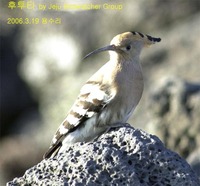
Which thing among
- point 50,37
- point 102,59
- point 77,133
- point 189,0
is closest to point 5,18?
point 50,37

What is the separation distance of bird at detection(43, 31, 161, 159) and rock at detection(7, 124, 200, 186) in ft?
3.64

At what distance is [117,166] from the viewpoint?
4.00m

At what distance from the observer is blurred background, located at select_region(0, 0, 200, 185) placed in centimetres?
1220

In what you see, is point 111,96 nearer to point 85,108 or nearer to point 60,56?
point 85,108

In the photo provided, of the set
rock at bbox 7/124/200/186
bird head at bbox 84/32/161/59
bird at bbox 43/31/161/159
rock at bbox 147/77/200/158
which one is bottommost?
rock at bbox 7/124/200/186

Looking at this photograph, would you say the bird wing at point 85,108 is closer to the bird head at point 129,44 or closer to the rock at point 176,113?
the bird head at point 129,44

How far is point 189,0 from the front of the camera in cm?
1316

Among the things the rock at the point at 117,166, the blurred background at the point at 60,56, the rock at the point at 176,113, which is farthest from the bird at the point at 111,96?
the blurred background at the point at 60,56

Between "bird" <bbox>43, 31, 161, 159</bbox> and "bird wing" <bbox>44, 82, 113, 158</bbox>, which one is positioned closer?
"bird" <bbox>43, 31, 161, 159</bbox>

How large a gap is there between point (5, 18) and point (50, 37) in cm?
120

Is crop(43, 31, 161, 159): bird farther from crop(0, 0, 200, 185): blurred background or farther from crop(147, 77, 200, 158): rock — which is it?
crop(0, 0, 200, 185): blurred background

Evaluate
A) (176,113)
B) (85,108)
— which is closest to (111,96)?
(85,108)

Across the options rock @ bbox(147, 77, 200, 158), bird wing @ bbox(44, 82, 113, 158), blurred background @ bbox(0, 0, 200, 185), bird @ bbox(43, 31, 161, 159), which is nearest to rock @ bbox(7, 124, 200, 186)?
bird @ bbox(43, 31, 161, 159)

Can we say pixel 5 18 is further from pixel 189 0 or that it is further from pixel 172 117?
pixel 172 117
